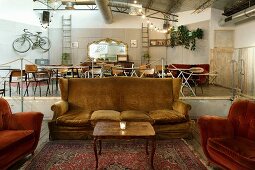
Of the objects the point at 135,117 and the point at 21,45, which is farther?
the point at 21,45

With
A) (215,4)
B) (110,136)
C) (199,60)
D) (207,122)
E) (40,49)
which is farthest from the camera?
(40,49)

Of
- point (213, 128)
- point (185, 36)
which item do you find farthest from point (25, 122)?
point (185, 36)

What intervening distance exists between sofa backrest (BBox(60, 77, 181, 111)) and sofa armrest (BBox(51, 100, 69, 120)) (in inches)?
8.9

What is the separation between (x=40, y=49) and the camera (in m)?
12.7

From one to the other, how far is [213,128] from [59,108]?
255cm

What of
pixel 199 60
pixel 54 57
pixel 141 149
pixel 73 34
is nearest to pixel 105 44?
pixel 73 34

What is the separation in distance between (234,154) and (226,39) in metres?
9.38

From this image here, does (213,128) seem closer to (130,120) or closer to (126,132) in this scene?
→ (126,132)

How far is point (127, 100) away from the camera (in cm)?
497

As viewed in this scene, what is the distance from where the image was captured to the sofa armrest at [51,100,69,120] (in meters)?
4.38

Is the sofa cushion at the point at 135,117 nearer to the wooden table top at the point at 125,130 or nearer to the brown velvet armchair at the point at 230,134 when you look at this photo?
the wooden table top at the point at 125,130

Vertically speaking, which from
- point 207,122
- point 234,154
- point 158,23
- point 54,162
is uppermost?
point 158,23

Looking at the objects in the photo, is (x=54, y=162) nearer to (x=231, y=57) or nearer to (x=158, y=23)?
(x=231, y=57)

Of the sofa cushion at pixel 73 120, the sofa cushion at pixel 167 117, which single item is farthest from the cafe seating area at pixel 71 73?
the sofa cushion at pixel 73 120
